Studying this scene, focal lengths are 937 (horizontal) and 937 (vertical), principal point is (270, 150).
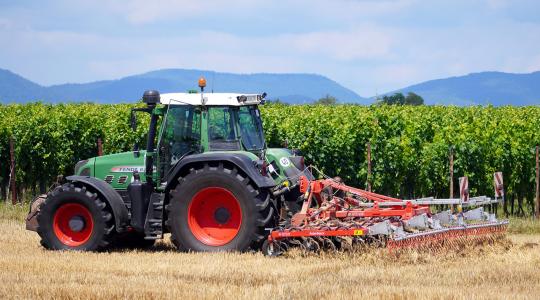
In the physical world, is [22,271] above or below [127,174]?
below

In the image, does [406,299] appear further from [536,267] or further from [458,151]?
[458,151]

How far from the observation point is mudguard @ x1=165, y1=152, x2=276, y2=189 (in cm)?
1139

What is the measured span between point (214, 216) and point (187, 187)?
0.52 meters

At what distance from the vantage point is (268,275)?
10023 millimetres

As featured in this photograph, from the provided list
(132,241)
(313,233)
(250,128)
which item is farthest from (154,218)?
(313,233)

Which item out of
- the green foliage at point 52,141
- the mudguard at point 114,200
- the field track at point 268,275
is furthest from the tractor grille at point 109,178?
the green foliage at point 52,141

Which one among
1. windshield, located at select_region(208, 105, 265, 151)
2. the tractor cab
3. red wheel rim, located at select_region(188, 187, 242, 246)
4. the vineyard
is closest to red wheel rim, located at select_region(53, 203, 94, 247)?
the tractor cab

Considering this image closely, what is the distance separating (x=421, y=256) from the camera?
11000 millimetres

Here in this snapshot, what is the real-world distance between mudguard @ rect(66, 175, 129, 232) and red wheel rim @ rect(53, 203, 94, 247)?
1.12ft

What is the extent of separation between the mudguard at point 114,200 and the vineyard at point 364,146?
9.38 m

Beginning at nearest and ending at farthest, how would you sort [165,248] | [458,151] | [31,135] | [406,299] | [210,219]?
[406,299] → [210,219] → [165,248] → [458,151] → [31,135]

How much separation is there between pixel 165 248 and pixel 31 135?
10.6 meters

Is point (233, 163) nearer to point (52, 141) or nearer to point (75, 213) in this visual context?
point (75, 213)

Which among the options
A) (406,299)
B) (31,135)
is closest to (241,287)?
(406,299)
